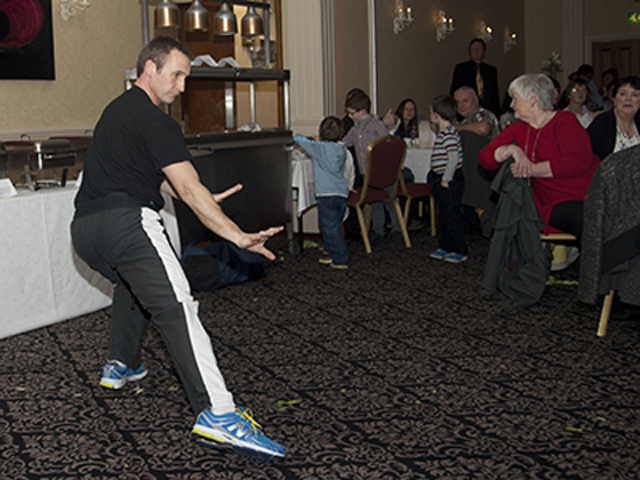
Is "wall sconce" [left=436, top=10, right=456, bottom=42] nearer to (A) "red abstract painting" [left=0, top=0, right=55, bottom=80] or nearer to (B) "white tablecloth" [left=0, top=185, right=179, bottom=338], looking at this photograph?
(A) "red abstract painting" [left=0, top=0, right=55, bottom=80]

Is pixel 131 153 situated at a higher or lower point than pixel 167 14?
lower

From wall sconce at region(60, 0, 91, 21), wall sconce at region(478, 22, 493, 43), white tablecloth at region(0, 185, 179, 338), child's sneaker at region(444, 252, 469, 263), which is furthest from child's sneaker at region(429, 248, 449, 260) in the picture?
wall sconce at region(478, 22, 493, 43)

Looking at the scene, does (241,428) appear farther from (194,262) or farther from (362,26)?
(362,26)

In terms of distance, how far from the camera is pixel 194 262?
4711 mm

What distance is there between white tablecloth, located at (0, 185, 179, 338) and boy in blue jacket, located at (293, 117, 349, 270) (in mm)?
1872

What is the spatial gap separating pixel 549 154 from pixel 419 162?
2.65 meters

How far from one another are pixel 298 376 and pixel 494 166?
6.23 ft

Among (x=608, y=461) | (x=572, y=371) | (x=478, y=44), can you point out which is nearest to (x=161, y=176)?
(x=608, y=461)

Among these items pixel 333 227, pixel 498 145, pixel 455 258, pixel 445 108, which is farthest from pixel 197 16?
pixel 455 258

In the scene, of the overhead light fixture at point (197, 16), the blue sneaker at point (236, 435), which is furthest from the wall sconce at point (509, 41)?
the blue sneaker at point (236, 435)

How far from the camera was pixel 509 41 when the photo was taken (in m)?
12.3

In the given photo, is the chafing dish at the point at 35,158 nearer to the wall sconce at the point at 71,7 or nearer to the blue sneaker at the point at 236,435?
the blue sneaker at the point at 236,435

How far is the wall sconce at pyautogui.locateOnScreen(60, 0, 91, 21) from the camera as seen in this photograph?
23.0 ft

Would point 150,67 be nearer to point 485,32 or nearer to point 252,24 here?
point 252,24
